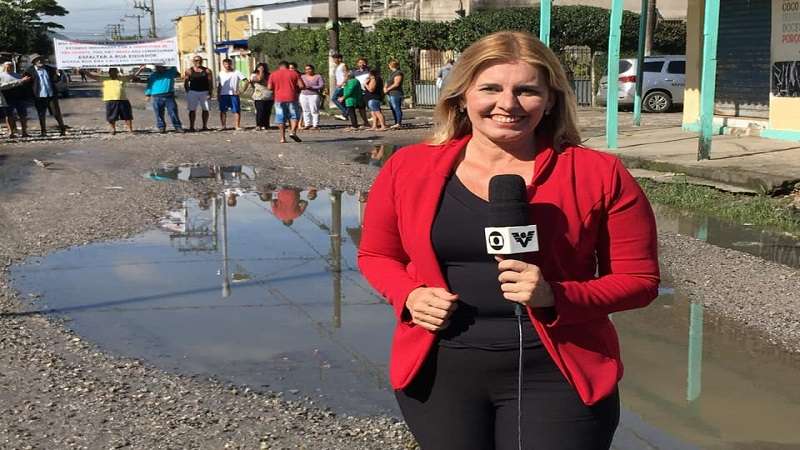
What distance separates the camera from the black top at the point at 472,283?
2.39 m

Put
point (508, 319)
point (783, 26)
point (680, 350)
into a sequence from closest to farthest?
point (508, 319) → point (680, 350) → point (783, 26)

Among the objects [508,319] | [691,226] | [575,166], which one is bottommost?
[691,226]

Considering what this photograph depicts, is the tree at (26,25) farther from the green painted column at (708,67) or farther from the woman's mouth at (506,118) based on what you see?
the woman's mouth at (506,118)

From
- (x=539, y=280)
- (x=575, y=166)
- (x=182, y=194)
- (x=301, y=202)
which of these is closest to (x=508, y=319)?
(x=539, y=280)

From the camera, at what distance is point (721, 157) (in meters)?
13.6

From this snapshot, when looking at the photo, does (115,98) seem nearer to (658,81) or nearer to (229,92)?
(229,92)

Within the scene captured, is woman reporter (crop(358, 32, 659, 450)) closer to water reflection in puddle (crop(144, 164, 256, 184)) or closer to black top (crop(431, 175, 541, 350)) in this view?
black top (crop(431, 175, 541, 350))

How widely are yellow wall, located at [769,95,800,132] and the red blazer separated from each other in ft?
47.1

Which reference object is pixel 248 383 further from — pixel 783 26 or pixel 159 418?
pixel 783 26

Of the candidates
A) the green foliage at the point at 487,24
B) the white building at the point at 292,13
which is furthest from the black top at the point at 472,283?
the white building at the point at 292,13

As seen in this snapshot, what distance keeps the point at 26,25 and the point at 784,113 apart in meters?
40.7

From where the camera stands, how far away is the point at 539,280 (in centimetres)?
223

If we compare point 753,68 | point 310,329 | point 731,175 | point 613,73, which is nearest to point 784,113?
point 753,68

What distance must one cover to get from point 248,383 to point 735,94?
49.0 ft
